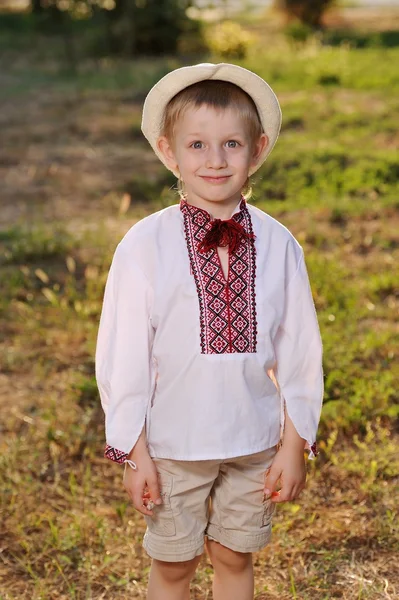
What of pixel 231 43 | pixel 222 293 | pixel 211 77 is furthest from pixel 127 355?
pixel 231 43

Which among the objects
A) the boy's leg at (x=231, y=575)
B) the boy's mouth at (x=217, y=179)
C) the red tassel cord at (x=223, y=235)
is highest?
the boy's mouth at (x=217, y=179)

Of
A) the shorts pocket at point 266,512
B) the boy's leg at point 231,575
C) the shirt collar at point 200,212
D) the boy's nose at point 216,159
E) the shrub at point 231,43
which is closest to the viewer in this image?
the boy's nose at point 216,159

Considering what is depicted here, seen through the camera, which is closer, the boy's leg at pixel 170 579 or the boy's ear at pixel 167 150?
the boy's ear at pixel 167 150

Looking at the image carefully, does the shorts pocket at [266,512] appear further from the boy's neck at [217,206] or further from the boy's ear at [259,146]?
the boy's ear at [259,146]

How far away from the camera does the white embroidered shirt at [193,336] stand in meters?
2.22

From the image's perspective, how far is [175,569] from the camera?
96.7 inches

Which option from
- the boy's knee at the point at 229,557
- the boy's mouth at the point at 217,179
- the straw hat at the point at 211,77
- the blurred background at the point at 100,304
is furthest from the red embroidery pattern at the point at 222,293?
the blurred background at the point at 100,304

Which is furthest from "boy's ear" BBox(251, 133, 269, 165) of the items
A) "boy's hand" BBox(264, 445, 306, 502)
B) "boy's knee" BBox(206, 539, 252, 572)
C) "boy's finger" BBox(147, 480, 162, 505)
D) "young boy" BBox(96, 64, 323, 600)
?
"boy's knee" BBox(206, 539, 252, 572)

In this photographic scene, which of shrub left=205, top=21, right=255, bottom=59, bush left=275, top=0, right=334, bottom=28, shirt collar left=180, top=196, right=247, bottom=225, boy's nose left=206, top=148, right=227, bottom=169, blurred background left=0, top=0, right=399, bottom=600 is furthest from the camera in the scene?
bush left=275, top=0, right=334, bottom=28

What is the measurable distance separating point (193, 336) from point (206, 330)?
0.04m

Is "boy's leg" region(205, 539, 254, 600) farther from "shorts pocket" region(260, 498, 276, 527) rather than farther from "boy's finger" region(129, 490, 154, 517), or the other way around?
"boy's finger" region(129, 490, 154, 517)

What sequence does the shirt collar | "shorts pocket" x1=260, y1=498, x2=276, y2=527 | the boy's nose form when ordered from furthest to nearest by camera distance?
1. "shorts pocket" x1=260, y1=498, x2=276, y2=527
2. the shirt collar
3. the boy's nose

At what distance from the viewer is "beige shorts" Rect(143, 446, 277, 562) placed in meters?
2.32

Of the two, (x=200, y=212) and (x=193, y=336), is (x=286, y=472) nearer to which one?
(x=193, y=336)
